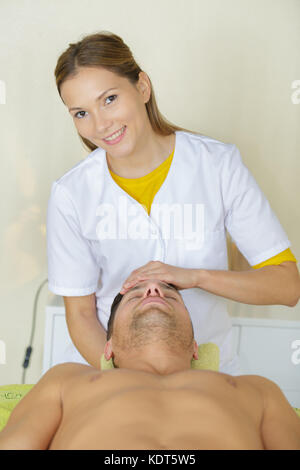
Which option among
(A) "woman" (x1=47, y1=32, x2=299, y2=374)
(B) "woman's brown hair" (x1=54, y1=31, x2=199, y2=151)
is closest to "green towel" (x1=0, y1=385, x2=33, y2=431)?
(A) "woman" (x1=47, y1=32, x2=299, y2=374)

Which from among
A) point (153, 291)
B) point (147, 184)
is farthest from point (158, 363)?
point (147, 184)

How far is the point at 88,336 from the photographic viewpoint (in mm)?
1692

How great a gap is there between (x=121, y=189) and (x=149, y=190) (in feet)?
0.29

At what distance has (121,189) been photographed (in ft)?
5.55

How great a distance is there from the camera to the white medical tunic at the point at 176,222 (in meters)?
1.66

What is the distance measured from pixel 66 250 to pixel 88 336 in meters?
0.28

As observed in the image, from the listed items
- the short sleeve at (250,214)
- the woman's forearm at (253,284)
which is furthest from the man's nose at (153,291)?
the short sleeve at (250,214)

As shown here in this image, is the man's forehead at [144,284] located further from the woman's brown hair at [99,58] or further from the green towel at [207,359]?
the woman's brown hair at [99,58]

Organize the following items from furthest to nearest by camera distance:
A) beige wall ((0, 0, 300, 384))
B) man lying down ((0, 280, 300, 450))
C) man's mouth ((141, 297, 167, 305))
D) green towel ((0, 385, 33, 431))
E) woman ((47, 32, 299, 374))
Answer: beige wall ((0, 0, 300, 384)) < woman ((47, 32, 299, 374)) < green towel ((0, 385, 33, 431)) < man's mouth ((141, 297, 167, 305)) < man lying down ((0, 280, 300, 450))

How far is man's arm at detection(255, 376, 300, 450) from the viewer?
3.73 feet

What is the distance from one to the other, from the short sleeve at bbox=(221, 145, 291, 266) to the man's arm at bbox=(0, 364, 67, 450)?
2.28 feet

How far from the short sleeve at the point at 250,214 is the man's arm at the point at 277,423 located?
18.4 inches

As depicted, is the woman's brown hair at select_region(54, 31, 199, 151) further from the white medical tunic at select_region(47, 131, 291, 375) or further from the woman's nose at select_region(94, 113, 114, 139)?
the white medical tunic at select_region(47, 131, 291, 375)

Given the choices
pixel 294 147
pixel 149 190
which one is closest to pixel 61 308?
pixel 149 190
